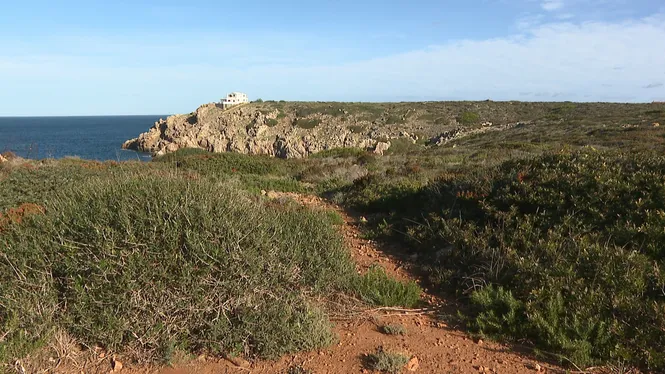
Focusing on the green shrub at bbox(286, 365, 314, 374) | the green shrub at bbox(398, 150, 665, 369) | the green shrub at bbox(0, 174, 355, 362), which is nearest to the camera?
the green shrub at bbox(286, 365, 314, 374)

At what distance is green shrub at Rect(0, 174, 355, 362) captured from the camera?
3.56 metres

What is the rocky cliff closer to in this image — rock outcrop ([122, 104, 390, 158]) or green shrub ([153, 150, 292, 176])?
rock outcrop ([122, 104, 390, 158])

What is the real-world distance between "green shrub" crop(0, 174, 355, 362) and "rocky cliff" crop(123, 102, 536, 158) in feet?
84.7

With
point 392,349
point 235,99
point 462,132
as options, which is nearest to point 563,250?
point 392,349

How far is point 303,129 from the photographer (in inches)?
1747

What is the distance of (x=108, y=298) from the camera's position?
11.6 ft

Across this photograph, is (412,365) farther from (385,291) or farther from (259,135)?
(259,135)

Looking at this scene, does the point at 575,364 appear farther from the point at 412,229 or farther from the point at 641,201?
the point at 412,229

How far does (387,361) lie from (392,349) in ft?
0.91

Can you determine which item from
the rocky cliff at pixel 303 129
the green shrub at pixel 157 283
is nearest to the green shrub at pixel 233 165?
the green shrub at pixel 157 283

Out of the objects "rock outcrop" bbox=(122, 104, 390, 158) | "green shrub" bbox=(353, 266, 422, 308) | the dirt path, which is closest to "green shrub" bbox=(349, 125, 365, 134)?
"rock outcrop" bbox=(122, 104, 390, 158)

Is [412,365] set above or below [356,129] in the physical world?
below

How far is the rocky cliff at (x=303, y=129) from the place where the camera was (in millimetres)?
35344

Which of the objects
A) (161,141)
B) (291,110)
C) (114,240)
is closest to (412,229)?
(114,240)
